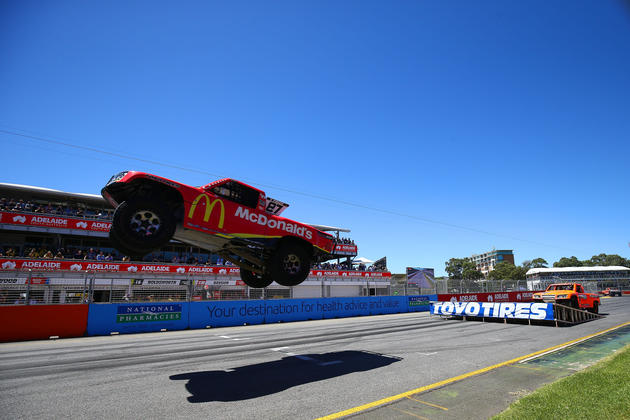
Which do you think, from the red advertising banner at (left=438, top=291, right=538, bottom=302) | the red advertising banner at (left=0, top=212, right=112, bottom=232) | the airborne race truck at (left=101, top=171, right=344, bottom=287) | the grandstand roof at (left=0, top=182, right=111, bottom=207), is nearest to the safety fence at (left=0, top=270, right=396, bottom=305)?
the red advertising banner at (left=0, top=212, right=112, bottom=232)

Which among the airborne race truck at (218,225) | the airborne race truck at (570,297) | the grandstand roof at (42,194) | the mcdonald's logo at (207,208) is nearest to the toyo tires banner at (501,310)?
the airborne race truck at (570,297)

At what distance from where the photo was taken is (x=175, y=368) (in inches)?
281

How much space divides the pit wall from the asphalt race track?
4.32ft

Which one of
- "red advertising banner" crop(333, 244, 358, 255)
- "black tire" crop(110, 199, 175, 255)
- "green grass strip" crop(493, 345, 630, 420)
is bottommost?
"green grass strip" crop(493, 345, 630, 420)

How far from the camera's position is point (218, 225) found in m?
6.62

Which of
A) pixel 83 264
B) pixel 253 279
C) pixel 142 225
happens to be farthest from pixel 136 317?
pixel 83 264

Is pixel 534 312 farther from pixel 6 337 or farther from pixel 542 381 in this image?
pixel 6 337

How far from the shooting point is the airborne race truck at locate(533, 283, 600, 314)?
58.9 ft

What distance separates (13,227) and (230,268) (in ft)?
53.6

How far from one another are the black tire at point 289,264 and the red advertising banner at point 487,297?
69.8 ft

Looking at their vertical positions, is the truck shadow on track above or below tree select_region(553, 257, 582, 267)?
below

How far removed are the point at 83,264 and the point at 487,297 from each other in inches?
1247

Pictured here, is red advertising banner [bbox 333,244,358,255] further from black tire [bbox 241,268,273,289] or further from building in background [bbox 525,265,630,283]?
building in background [bbox 525,265,630,283]

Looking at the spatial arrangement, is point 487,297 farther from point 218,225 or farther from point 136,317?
point 218,225
